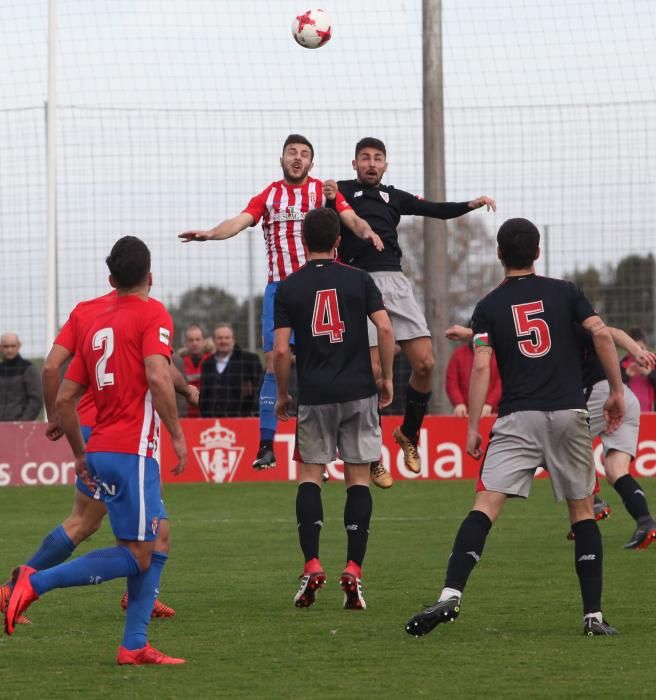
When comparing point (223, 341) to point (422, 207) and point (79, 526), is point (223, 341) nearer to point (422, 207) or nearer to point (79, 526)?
point (422, 207)

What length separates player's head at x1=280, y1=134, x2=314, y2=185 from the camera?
376 inches

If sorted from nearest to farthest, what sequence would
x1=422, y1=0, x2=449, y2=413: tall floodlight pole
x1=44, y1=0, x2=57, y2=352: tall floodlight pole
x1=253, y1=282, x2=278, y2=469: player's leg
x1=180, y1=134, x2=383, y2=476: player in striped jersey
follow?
x1=180, y1=134, x2=383, y2=476: player in striped jersey, x1=253, y1=282, x2=278, y2=469: player's leg, x1=422, y1=0, x2=449, y2=413: tall floodlight pole, x1=44, y1=0, x2=57, y2=352: tall floodlight pole

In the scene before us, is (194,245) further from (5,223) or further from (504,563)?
(504,563)

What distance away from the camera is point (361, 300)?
7.88 metres

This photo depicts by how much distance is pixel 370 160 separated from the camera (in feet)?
31.9

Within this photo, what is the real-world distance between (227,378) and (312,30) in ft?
20.1

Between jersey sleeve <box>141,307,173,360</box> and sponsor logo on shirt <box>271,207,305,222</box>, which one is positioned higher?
sponsor logo on shirt <box>271,207,305,222</box>

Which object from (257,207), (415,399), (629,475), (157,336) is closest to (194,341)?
(415,399)

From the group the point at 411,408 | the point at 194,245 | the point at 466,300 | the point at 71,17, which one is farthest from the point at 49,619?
the point at 466,300

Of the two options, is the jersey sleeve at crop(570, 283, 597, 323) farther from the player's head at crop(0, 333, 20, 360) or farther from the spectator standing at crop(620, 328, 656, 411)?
the player's head at crop(0, 333, 20, 360)

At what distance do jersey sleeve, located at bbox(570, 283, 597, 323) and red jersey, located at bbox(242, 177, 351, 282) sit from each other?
311cm

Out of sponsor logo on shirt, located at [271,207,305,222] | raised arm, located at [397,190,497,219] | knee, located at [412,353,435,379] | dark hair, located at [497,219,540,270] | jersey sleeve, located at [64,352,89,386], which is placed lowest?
knee, located at [412,353,435,379]

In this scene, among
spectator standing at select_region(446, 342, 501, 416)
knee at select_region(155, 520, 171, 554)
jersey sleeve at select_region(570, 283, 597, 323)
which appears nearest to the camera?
knee at select_region(155, 520, 171, 554)

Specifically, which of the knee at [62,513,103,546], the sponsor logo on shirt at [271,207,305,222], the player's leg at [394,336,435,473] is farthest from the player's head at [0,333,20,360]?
the knee at [62,513,103,546]
